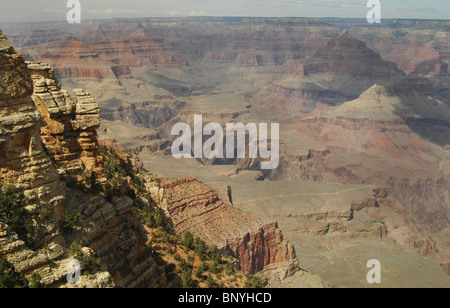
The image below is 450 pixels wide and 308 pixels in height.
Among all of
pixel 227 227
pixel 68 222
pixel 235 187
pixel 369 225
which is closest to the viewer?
pixel 68 222

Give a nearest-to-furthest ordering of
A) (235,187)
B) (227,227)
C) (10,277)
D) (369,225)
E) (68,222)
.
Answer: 1. (10,277)
2. (68,222)
3. (227,227)
4. (369,225)
5. (235,187)

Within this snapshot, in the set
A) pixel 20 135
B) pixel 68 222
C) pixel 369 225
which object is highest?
pixel 20 135

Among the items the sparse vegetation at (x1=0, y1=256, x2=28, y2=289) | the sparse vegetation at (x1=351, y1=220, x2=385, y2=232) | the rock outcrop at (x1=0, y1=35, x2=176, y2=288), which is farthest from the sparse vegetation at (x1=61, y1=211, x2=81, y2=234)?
the sparse vegetation at (x1=351, y1=220, x2=385, y2=232)

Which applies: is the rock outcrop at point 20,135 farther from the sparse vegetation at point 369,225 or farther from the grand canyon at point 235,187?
the sparse vegetation at point 369,225

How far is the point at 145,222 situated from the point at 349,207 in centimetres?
5738

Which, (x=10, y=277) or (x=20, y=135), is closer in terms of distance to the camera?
(x=10, y=277)

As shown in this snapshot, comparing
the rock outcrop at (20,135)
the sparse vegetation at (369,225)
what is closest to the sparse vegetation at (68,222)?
the rock outcrop at (20,135)

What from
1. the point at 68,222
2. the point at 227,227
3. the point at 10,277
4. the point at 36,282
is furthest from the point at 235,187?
the point at 10,277

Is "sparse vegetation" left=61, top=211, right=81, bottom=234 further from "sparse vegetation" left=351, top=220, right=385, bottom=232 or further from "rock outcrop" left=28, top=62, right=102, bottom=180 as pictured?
"sparse vegetation" left=351, top=220, right=385, bottom=232

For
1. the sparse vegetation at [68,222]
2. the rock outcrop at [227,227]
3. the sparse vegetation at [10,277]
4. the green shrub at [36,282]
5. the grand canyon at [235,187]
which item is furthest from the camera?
the rock outcrop at [227,227]

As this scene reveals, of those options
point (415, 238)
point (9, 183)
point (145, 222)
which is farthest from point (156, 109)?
point (9, 183)

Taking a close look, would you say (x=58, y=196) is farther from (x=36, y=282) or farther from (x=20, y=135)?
(x=36, y=282)

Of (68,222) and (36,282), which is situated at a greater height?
(68,222)
